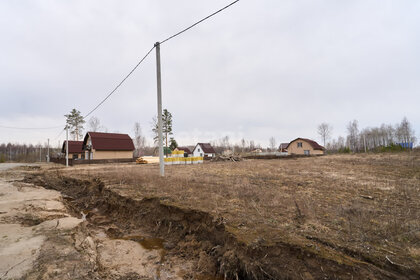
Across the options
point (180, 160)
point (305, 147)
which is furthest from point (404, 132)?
point (180, 160)

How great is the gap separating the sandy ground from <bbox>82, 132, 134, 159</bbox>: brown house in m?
32.0

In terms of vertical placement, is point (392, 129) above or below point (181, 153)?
above

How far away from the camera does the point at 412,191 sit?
6.96 m

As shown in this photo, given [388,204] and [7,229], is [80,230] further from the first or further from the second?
[388,204]

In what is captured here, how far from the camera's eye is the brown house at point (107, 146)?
34.9 m

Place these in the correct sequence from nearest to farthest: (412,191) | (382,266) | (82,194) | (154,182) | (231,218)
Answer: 1. (382,266)
2. (231,218)
3. (412,191)
4. (154,182)
5. (82,194)

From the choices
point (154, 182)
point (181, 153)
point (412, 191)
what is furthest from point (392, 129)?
point (154, 182)

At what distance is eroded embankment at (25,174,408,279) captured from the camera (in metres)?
2.79

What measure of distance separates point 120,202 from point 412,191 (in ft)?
33.5

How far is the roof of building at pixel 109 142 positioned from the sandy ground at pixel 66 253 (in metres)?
32.1

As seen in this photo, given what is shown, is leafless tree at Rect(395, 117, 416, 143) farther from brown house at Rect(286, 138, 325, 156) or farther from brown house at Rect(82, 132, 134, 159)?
brown house at Rect(82, 132, 134, 159)

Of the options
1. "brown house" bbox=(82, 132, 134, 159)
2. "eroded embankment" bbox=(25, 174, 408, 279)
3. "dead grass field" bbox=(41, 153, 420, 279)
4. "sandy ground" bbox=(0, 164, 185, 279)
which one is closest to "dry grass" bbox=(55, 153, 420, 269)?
"dead grass field" bbox=(41, 153, 420, 279)

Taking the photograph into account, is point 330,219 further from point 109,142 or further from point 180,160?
point 109,142

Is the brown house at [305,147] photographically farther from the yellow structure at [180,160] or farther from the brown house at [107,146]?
the brown house at [107,146]
